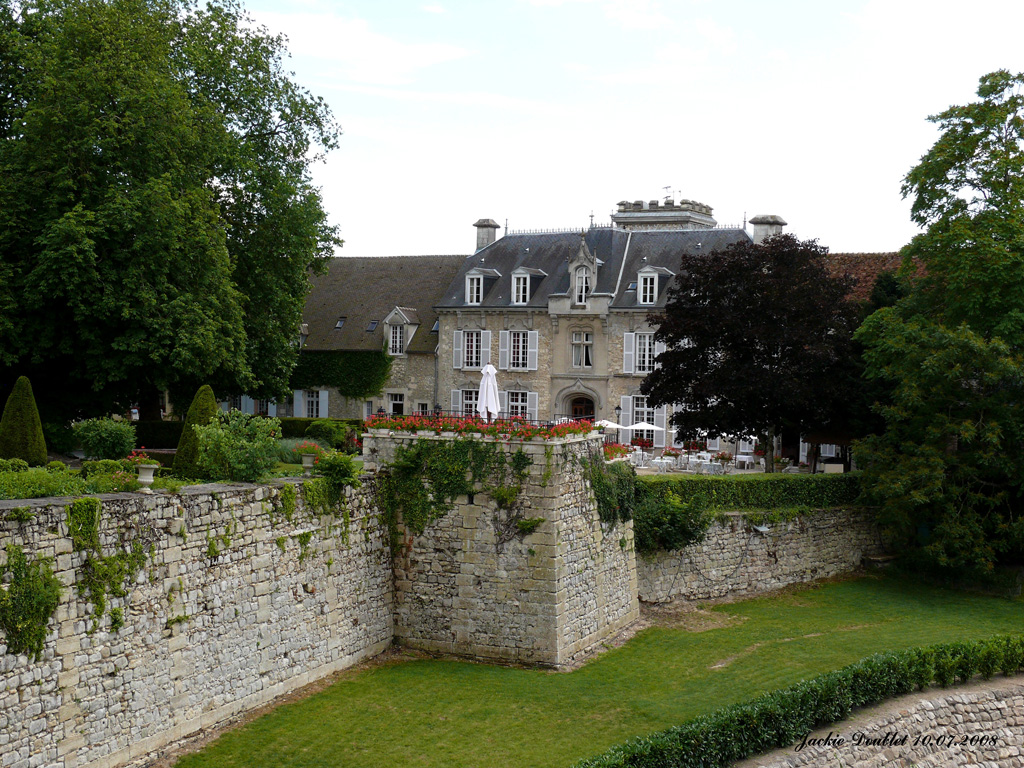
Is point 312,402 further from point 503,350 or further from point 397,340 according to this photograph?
point 503,350

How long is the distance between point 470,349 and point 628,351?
20.9ft

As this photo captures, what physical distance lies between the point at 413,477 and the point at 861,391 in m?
14.0

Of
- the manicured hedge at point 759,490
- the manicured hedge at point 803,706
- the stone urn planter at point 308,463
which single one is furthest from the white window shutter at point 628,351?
the stone urn planter at point 308,463

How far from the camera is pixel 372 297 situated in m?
43.8

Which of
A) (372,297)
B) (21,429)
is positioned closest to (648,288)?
(372,297)

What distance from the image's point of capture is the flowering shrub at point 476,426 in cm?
1716

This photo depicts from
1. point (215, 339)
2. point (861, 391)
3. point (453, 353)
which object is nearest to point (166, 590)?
point (215, 339)

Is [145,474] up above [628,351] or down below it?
below

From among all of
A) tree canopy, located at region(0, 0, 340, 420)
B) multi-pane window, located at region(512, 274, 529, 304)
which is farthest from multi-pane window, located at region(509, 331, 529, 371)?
tree canopy, located at region(0, 0, 340, 420)

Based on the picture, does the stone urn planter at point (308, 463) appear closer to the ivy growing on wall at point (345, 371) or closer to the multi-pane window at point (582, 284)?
the multi-pane window at point (582, 284)

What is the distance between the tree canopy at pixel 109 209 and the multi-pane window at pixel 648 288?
1584cm

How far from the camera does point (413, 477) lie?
57.3ft

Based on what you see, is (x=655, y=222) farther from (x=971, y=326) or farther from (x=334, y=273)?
(x=971, y=326)

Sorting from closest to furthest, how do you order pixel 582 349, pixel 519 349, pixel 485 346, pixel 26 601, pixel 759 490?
pixel 26 601, pixel 759 490, pixel 582 349, pixel 519 349, pixel 485 346
